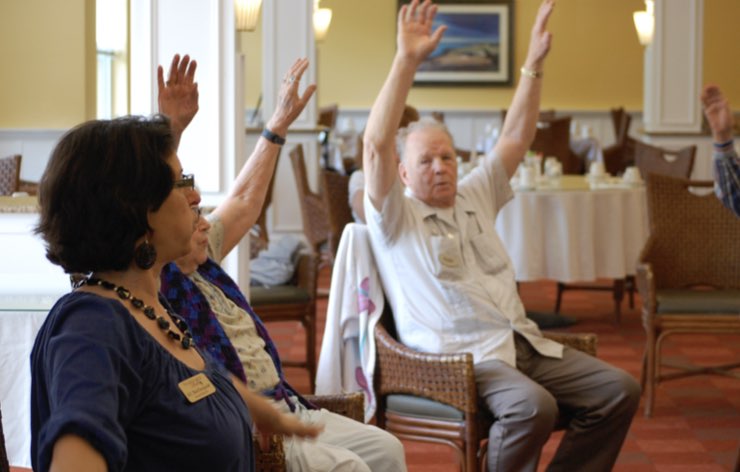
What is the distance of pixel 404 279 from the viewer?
342 centimetres

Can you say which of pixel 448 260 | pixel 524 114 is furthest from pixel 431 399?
pixel 524 114

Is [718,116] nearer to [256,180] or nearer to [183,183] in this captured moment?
[256,180]

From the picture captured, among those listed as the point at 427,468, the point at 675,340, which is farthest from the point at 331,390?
the point at 675,340

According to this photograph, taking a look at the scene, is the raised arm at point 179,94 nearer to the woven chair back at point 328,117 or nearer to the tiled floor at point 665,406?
the tiled floor at point 665,406

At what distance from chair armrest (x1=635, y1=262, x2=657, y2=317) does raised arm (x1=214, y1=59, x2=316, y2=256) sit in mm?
2270

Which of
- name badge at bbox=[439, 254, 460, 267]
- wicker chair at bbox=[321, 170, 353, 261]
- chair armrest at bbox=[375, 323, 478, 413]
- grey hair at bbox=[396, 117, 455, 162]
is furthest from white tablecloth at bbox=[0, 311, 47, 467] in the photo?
wicker chair at bbox=[321, 170, 353, 261]

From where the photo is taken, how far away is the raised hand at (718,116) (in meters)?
3.56

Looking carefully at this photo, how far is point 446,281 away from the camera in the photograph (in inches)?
134

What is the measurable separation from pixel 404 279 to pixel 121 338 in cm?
191

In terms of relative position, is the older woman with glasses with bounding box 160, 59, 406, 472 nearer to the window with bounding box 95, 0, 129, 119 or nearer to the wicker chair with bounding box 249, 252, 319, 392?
the wicker chair with bounding box 249, 252, 319, 392

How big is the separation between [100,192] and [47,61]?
20.6ft

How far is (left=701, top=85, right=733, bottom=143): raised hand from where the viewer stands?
356 cm

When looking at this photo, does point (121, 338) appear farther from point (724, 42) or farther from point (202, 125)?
point (724, 42)

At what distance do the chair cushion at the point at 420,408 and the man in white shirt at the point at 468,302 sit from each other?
10 centimetres
